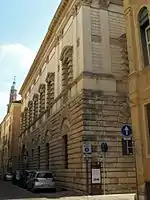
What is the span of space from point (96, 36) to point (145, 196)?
12900 mm

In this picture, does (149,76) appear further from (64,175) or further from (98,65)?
(64,175)

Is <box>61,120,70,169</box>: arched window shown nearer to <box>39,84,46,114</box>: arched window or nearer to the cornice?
<box>39,84,46,114</box>: arched window

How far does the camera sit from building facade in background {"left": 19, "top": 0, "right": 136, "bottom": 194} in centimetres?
1834

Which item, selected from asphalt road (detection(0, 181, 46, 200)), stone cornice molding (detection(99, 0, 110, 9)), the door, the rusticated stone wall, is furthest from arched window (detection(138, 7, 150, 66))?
stone cornice molding (detection(99, 0, 110, 9))

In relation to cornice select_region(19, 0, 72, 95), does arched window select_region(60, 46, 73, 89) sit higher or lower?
lower

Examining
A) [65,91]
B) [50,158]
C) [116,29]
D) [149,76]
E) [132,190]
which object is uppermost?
[116,29]

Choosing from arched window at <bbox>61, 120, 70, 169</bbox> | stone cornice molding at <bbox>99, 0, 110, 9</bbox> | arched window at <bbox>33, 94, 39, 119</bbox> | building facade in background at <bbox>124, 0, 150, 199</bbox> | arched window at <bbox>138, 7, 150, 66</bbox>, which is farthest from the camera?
arched window at <bbox>33, 94, 39, 119</bbox>

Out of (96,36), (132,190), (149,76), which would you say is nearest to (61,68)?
(96,36)

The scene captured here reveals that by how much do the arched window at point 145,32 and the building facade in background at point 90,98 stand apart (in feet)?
21.7

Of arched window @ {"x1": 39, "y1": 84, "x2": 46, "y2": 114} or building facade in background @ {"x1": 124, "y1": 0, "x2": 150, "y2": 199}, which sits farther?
arched window @ {"x1": 39, "y1": 84, "x2": 46, "y2": 114}

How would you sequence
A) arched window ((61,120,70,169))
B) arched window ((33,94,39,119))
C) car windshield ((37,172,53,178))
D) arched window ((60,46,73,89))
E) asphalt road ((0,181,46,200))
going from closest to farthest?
asphalt road ((0,181,46,200)) → car windshield ((37,172,53,178)) → arched window ((61,120,70,169)) → arched window ((60,46,73,89)) → arched window ((33,94,39,119))

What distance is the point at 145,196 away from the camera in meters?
10.7

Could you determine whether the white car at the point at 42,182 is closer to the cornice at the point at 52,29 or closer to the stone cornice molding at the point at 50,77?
the stone cornice molding at the point at 50,77

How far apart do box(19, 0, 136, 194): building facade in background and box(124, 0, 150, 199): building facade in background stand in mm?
5521
